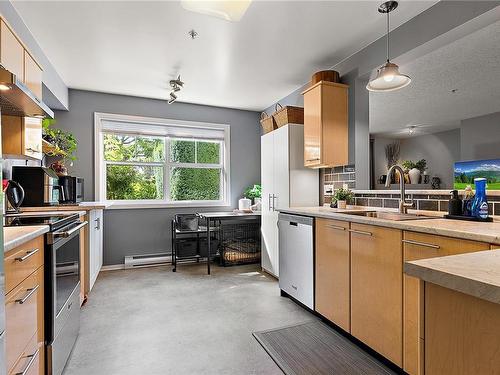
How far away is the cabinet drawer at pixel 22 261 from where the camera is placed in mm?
1152

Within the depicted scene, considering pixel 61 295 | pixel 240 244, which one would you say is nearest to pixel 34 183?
pixel 61 295

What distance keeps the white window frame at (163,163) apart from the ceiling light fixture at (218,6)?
2899 mm

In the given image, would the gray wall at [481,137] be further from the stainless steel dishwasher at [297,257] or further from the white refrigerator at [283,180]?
the white refrigerator at [283,180]

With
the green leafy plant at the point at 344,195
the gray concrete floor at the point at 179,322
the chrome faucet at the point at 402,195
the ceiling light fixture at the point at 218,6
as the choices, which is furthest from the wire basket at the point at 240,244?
the ceiling light fixture at the point at 218,6

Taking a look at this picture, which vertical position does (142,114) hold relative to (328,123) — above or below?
above

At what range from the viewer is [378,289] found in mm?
1840

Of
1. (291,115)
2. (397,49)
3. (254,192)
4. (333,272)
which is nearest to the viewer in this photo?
(333,272)

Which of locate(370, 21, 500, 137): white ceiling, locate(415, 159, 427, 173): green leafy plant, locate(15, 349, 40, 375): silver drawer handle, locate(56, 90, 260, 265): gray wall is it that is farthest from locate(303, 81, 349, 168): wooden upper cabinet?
locate(15, 349, 40, 375): silver drawer handle

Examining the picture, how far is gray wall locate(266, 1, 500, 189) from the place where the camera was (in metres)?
1.98

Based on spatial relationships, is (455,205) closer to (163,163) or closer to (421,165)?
(421,165)

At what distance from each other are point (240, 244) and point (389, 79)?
119 inches

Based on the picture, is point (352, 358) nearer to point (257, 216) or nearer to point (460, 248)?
point (460, 248)

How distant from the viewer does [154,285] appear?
3.43 meters

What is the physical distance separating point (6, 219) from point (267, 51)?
8.39 feet
